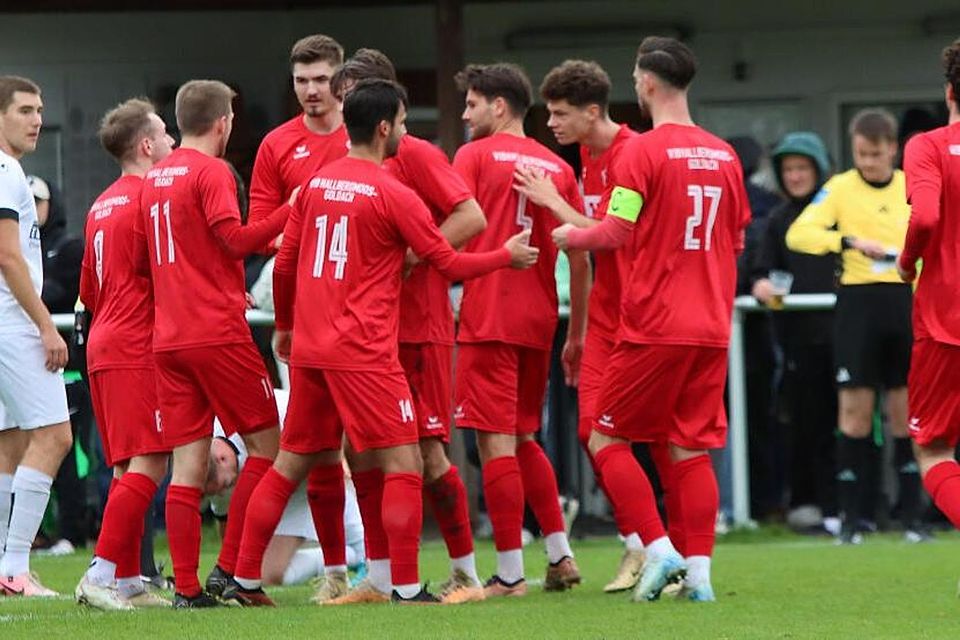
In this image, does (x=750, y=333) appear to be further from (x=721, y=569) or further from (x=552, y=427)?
(x=721, y=569)

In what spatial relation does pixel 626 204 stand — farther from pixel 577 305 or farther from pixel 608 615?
pixel 608 615

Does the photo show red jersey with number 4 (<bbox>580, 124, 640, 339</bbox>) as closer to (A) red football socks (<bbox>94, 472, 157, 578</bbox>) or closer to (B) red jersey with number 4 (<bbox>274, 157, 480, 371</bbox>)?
(B) red jersey with number 4 (<bbox>274, 157, 480, 371</bbox>)

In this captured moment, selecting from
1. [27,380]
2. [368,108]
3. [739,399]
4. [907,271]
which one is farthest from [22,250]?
[739,399]

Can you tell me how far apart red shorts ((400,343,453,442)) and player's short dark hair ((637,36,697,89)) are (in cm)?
142

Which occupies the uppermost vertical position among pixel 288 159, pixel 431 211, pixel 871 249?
pixel 288 159

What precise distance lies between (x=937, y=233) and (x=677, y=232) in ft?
3.33

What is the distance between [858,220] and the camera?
40.4 feet

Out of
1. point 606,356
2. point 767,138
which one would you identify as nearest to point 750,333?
point 767,138

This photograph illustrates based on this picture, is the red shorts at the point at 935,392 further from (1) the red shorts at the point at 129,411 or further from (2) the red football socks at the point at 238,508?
(1) the red shorts at the point at 129,411

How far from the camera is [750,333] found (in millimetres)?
13750

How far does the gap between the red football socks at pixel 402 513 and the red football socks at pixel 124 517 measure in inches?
39.9

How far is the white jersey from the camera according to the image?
9.66 metres

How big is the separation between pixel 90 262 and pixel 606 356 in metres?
2.25

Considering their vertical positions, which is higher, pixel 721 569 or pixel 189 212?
pixel 189 212
